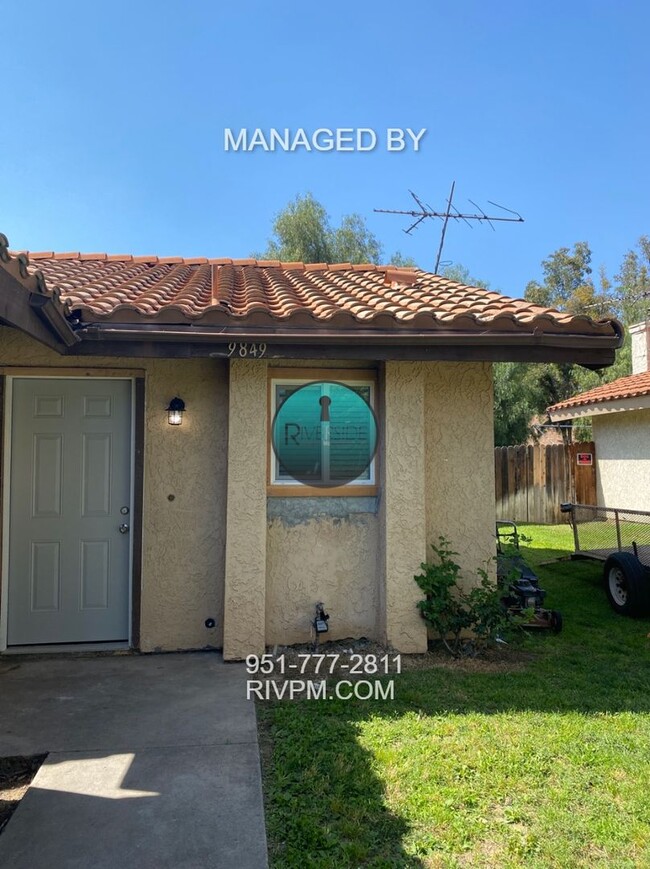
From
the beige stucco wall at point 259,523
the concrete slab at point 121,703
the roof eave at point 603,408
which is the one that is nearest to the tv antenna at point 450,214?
the beige stucco wall at point 259,523

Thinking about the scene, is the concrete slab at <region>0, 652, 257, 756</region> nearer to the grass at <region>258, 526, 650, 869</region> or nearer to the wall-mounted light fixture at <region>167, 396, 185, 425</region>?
the grass at <region>258, 526, 650, 869</region>

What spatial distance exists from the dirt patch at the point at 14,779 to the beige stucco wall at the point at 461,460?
159 inches

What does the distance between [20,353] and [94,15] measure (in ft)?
20.3

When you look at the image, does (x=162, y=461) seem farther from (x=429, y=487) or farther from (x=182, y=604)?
(x=429, y=487)

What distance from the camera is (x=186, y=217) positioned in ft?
44.9

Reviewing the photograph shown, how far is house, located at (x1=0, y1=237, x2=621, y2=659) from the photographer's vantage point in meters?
5.48

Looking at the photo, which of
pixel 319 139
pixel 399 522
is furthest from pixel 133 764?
pixel 319 139

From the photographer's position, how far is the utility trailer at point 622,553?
7.17 metres

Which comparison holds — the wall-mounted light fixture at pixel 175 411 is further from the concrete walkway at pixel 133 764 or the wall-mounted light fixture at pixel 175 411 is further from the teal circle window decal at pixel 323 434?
the concrete walkway at pixel 133 764

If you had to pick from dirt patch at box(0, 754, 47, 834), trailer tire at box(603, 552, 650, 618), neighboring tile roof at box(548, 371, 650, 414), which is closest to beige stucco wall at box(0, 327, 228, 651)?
dirt patch at box(0, 754, 47, 834)

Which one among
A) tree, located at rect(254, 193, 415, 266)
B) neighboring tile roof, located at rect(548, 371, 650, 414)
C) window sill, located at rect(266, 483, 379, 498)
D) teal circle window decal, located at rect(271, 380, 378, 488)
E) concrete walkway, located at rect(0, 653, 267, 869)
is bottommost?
concrete walkway, located at rect(0, 653, 267, 869)

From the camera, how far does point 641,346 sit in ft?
53.8

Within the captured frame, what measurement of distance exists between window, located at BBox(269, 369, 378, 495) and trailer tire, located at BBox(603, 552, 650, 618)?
4.12 meters

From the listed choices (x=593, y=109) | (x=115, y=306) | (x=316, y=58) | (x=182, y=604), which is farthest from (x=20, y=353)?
(x=593, y=109)
